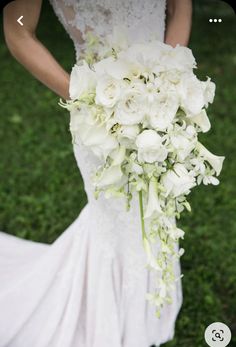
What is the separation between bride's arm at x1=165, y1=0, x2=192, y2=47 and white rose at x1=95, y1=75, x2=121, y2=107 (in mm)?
600

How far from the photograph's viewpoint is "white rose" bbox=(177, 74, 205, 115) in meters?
1.94

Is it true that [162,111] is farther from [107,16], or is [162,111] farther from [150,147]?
[107,16]

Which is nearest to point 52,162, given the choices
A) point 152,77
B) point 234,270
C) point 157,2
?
point 234,270

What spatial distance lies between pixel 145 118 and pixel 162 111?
0.19ft

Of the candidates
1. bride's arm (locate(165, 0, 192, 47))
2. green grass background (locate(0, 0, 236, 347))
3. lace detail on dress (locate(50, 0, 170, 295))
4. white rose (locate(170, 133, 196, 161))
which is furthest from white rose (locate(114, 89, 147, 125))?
green grass background (locate(0, 0, 236, 347))

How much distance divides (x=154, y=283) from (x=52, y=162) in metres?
1.90

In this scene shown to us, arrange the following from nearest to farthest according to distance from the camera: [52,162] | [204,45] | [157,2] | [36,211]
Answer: [157,2] < [36,211] < [52,162] < [204,45]

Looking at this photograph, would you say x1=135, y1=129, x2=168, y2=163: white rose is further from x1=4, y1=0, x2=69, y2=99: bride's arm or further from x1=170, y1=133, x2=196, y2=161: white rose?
x1=4, y1=0, x2=69, y2=99: bride's arm

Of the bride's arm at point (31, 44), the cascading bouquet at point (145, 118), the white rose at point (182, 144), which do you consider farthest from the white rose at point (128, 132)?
the bride's arm at point (31, 44)

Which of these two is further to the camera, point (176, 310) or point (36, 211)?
point (36, 211)

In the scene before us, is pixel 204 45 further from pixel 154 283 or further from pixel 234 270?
pixel 154 283

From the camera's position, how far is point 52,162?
454 centimetres

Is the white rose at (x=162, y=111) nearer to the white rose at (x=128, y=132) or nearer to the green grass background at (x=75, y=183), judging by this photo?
the white rose at (x=128, y=132)

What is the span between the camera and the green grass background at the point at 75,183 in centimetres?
329
